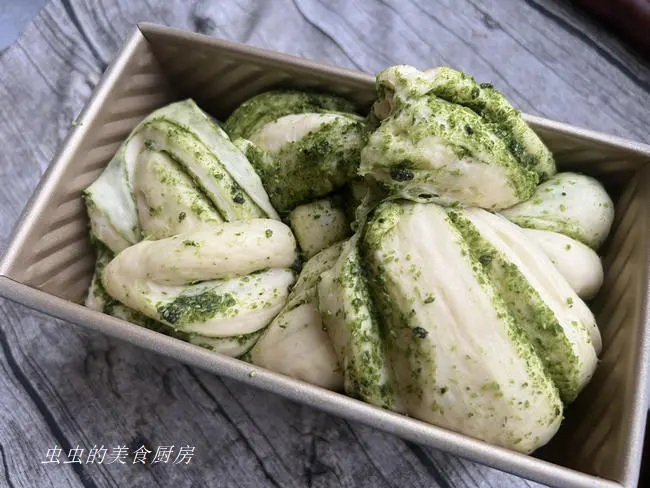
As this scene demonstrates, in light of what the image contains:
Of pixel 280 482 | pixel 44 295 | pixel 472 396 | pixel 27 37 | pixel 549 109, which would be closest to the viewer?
pixel 472 396

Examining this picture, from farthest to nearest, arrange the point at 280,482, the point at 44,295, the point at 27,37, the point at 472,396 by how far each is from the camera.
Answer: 1. the point at 27,37
2. the point at 280,482
3. the point at 44,295
4. the point at 472,396

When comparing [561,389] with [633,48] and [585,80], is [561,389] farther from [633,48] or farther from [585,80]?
[633,48]

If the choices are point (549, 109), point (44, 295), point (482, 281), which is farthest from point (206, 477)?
point (549, 109)

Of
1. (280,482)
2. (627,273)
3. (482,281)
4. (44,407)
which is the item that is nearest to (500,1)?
(627,273)

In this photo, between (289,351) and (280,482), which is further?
(280,482)

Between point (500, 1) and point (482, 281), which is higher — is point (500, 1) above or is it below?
above

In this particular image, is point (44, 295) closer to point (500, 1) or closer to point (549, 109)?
point (549, 109)

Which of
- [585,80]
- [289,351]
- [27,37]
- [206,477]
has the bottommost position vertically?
[206,477]
